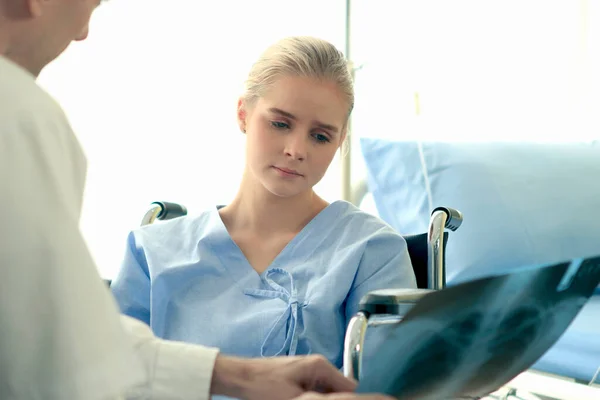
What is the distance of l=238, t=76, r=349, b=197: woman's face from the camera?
1.43 meters

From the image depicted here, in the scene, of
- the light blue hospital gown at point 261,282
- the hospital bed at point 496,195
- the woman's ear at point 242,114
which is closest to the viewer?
the light blue hospital gown at point 261,282

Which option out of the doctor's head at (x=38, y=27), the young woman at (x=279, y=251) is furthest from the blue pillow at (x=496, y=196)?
the doctor's head at (x=38, y=27)

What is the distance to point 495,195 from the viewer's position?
209cm

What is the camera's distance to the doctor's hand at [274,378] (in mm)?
949

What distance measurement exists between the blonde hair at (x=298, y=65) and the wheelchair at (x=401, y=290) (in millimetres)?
318

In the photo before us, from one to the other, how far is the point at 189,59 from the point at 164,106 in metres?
0.19

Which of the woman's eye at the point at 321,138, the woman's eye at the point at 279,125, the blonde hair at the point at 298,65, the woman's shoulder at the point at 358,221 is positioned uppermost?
the blonde hair at the point at 298,65

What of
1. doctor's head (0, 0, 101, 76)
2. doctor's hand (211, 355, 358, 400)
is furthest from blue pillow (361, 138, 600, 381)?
doctor's head (0, 0, 101, 76)

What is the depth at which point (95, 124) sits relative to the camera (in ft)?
6.93

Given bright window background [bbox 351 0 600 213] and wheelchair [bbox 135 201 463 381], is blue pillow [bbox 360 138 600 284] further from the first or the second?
bright window background [bbox 351 0 600 213]

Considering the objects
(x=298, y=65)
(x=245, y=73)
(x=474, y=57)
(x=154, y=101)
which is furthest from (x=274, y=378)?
(x=474, y=57)

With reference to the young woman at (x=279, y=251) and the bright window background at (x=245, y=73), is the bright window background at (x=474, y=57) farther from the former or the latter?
the young woman at (x=279, y=251)

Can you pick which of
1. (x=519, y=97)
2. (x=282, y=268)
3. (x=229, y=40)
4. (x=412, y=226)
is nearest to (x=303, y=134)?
(x=282, y=268)

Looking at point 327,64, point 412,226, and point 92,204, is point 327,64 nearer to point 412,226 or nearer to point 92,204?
point 412,226
